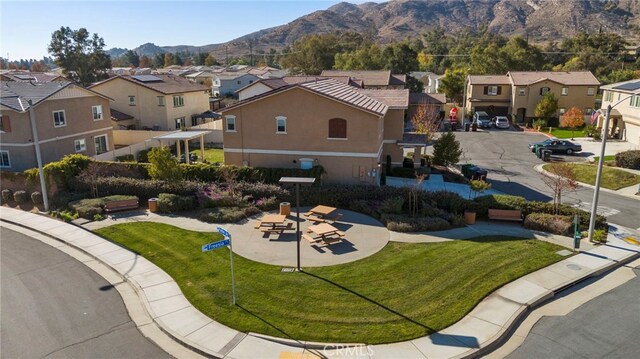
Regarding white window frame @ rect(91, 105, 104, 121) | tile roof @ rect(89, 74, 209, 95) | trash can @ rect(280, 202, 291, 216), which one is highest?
tile roof @ rect(89, 74, 209, 95)

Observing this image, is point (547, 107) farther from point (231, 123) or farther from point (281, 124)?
point (231, 123)

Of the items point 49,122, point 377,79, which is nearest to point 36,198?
point 49,122

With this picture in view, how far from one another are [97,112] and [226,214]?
72.4 ft

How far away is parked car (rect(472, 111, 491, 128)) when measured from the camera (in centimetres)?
5697

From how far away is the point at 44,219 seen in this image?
25.0 meters

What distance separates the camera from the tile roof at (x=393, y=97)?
32.5 meters

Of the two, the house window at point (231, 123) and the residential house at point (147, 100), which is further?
the residential house at point (147, 100)

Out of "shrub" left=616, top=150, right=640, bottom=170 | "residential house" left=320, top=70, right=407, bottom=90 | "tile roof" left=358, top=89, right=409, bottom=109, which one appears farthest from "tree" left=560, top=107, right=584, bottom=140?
"tile roof" left=358, top=89, right=409, bottom=109

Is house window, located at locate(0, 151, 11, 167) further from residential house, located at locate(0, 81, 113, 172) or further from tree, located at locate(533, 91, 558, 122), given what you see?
tree, located at locate(533, 91, 558, 122)

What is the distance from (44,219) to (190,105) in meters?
31.9

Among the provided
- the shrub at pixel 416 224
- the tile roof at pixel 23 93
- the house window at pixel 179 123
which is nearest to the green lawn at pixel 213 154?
the house window at pixel 179 123

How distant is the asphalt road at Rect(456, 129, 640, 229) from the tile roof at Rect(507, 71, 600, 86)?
30.7 feet

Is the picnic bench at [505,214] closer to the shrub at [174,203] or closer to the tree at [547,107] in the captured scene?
the shrub at [174,203]

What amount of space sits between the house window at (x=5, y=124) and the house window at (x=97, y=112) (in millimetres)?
6925
